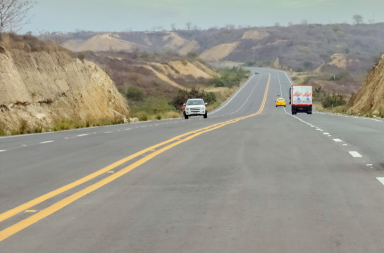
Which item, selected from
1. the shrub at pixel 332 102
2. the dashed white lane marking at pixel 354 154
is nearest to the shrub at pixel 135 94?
the shrub at pixel 332 102

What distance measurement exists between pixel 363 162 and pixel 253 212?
18.6 ft

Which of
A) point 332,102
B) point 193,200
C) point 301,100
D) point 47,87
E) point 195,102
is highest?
point 47,87

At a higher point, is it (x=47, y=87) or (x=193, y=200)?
(x=47, y=87)

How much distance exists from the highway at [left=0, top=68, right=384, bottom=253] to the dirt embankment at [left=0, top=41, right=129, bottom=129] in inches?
801

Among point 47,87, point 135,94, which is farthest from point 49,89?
point 135,94

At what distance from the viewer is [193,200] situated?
27.6 feet

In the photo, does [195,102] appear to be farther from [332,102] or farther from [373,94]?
[332,102]

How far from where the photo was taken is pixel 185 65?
5955 inches

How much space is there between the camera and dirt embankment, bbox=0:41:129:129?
116 ft

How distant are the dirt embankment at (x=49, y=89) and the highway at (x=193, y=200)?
20.4 m

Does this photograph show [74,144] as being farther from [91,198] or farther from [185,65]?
[185,65]

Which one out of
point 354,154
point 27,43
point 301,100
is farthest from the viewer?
point 301,100

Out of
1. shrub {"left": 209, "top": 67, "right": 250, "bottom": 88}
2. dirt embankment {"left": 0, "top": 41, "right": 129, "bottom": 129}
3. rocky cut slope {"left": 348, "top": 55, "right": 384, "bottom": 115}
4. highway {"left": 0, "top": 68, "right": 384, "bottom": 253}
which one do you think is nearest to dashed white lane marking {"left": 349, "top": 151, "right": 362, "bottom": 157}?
highway {"left": 0, "top": 68, "right": 384, "bottom": 253}

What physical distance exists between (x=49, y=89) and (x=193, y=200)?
33.3 m
